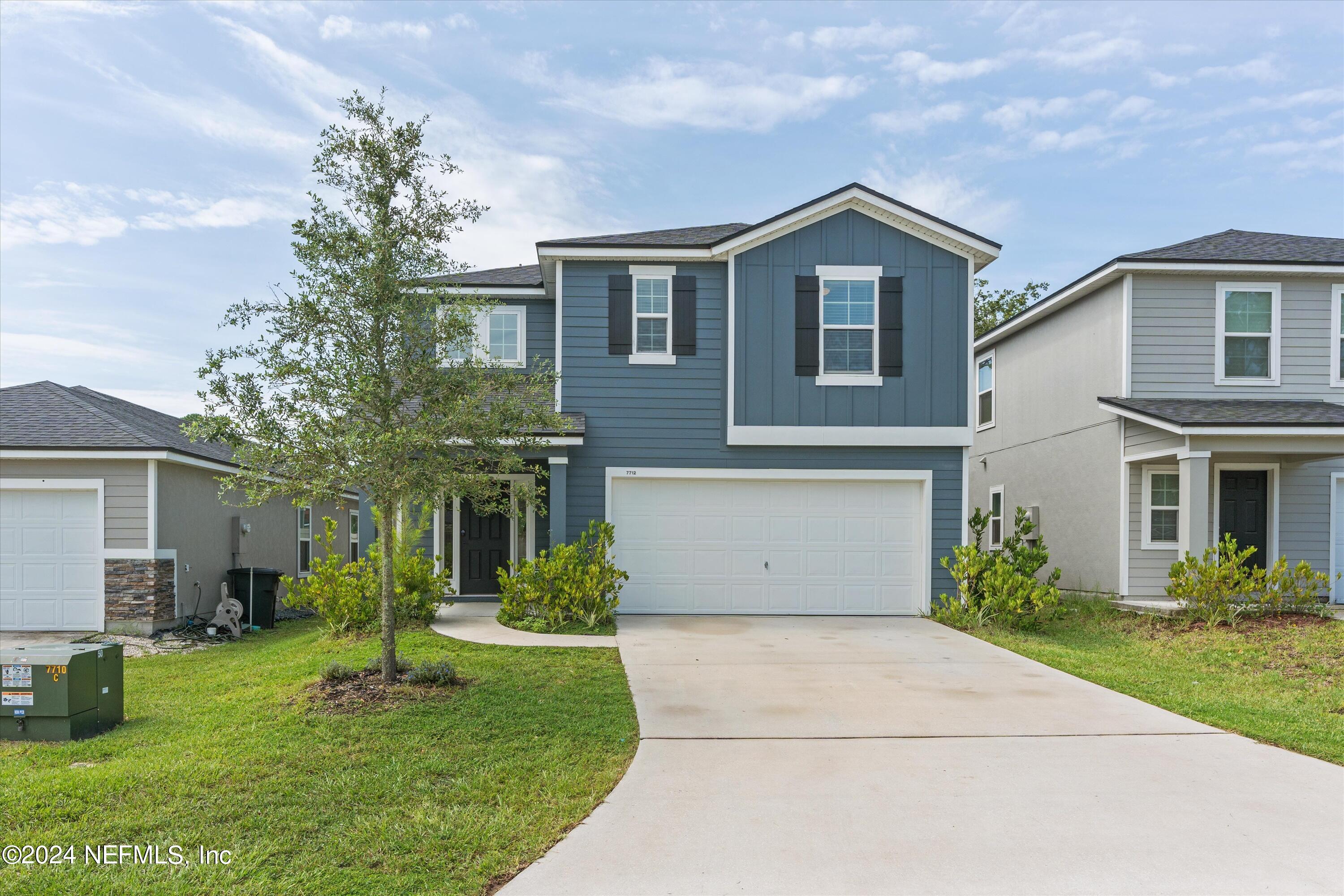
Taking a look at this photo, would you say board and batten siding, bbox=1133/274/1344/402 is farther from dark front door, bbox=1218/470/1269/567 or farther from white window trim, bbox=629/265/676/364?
white window trim, bbox=629/265/676/364

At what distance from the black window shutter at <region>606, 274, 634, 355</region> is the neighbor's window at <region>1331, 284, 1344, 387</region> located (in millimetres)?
11561

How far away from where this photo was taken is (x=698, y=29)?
42.7ft

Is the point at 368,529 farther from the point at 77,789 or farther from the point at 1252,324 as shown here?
the point at 1252,324

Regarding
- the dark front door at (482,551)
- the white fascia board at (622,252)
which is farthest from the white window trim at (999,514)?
the dark front door at (482,551)

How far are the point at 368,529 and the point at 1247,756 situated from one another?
15.3 meters

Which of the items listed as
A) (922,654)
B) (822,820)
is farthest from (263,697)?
(922,654)

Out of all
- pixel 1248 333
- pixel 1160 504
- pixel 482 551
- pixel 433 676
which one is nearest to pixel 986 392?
pixel 1248 333

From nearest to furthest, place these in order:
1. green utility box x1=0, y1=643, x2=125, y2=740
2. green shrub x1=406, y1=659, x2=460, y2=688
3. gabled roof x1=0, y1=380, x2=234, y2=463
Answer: green utility box x1=0, y1=643, x2=125, y2=740, green shrub x1=406, y1=659, x2=460, y2=688, gabled roof x1=0, y1=380, x2=234, y2=463

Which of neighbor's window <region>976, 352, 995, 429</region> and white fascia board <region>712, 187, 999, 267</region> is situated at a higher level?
white fascia board <region>712, 187, 999, 267</region>

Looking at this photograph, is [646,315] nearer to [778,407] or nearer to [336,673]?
[778,407]

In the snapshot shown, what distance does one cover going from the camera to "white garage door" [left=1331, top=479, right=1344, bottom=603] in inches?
522

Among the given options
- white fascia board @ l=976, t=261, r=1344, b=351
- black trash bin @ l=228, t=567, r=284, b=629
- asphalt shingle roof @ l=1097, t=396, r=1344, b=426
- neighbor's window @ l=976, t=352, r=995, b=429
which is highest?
white fascia board @ l=976, t=261, r=1344, b=351

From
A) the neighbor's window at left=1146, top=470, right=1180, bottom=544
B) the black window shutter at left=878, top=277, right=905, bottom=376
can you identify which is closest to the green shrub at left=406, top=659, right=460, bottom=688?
the black window shutter at left=878, top=277, right=905, bottom=376

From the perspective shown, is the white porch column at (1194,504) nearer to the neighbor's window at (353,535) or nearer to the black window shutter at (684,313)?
the black window shutter at (684,313)
